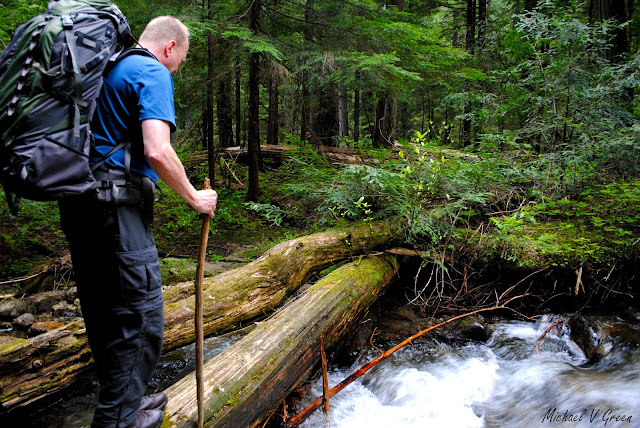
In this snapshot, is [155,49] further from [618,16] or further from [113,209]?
[618,16]

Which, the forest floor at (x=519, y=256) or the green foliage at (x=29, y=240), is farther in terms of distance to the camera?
the green foliage at (x=29, y=240)

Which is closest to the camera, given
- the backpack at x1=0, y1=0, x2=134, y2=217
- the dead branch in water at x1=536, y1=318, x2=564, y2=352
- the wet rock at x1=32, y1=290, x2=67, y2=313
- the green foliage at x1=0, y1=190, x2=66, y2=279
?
the backpack at x1=0, y1=0, x2=134, y2=217

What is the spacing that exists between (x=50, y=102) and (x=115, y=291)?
0.98 metres

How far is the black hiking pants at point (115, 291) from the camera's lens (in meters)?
1.94

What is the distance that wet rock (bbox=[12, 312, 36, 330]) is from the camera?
484cm

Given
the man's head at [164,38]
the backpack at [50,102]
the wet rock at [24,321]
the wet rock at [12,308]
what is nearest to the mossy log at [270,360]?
the backpack at [50,102]

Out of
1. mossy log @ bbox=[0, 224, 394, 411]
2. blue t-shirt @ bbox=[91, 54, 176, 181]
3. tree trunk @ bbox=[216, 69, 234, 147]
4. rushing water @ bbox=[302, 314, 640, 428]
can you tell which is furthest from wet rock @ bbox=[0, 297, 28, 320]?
tree trunk @ bbox=[216, 69, 234, 147]

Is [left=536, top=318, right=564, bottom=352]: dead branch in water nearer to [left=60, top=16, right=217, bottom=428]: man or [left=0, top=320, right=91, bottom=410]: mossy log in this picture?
[left=60, top=16, right=217, bottom=428]: man

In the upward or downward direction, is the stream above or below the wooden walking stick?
below

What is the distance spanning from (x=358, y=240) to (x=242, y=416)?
3129mm

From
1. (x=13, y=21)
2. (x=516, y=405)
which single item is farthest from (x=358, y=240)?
(x=13, y=21)

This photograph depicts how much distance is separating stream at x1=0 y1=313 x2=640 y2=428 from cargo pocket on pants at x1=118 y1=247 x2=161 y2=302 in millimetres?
2150

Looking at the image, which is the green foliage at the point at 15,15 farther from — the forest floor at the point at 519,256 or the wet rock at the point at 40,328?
the wet rock at the point at 40,328

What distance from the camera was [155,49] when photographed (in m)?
2.23
